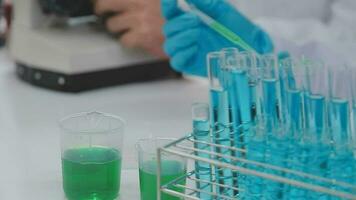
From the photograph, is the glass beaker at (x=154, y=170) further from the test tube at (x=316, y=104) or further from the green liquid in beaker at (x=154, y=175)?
the test tube at (x=316, y=104)

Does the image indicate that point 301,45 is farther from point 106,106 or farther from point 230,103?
point 230,103

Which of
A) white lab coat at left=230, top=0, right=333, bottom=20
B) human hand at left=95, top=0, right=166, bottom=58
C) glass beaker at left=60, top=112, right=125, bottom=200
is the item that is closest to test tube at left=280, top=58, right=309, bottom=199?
glass beaker at left=60, top=112, right=125, bottom=200

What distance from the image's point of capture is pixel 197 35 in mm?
1474

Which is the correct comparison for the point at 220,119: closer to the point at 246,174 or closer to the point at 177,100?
the point at 246,174

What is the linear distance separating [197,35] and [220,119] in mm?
625

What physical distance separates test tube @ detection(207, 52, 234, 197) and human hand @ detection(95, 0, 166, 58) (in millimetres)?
789

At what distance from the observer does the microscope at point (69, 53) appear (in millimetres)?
1629

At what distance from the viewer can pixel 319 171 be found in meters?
0.75

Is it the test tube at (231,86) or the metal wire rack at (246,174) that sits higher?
the test tube at (231,86)

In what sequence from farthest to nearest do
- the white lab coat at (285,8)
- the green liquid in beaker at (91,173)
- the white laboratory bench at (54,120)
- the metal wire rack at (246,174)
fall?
the white lab coat at (285,8), the white laboratory bench at (54,120), the green liquid in beaker at (91,173), the metal wire rack at (246,174)

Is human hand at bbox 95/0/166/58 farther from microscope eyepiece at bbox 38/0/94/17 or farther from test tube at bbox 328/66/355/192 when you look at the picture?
test tube at bbox 328/66/355/192

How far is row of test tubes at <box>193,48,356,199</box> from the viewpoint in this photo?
2.46ft

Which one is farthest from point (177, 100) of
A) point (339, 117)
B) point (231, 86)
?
point (339, 117)

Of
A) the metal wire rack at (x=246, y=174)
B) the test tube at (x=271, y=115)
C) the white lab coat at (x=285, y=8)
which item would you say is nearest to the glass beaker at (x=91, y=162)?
the metal wire rack at (x=246, y=174)
